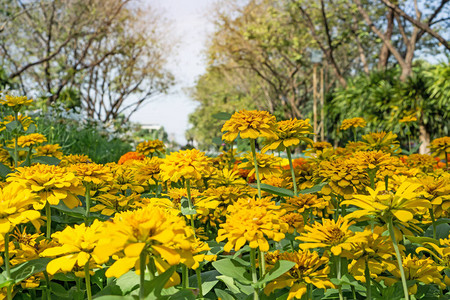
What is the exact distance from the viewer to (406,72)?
10.1 m

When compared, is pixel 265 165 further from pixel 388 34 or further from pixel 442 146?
pixel 388 34

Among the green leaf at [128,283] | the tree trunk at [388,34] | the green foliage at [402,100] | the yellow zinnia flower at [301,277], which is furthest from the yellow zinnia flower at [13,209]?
the tree trunk at [388,34]

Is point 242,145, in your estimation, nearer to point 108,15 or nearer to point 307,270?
point 307,270

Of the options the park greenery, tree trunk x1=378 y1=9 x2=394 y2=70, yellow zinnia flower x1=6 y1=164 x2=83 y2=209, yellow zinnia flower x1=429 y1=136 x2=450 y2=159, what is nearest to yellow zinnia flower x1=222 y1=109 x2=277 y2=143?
the park greenery

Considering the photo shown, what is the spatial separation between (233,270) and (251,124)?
0.49 m

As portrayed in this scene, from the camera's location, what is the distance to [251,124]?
125 cm

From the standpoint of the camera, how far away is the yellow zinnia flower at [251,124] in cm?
124

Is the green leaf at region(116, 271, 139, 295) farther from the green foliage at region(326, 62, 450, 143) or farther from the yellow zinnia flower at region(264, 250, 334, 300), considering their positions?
the green foliage at region(326, 62, 450, 143)

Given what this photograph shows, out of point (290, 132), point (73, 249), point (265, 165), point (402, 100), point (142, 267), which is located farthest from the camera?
point (402, 100)

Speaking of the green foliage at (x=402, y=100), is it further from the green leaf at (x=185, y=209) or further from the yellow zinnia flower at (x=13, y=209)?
the yellow zinnia flower at (x=13, y=209)

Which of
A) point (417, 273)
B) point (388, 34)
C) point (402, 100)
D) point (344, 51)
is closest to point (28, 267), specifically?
point (417, 273)

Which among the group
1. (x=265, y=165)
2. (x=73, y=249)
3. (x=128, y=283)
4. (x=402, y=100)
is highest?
(x=402, y=100)

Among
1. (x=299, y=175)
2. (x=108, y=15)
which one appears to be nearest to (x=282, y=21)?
(x=108, y=15)

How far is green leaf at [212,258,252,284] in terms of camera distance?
0.94 metres
